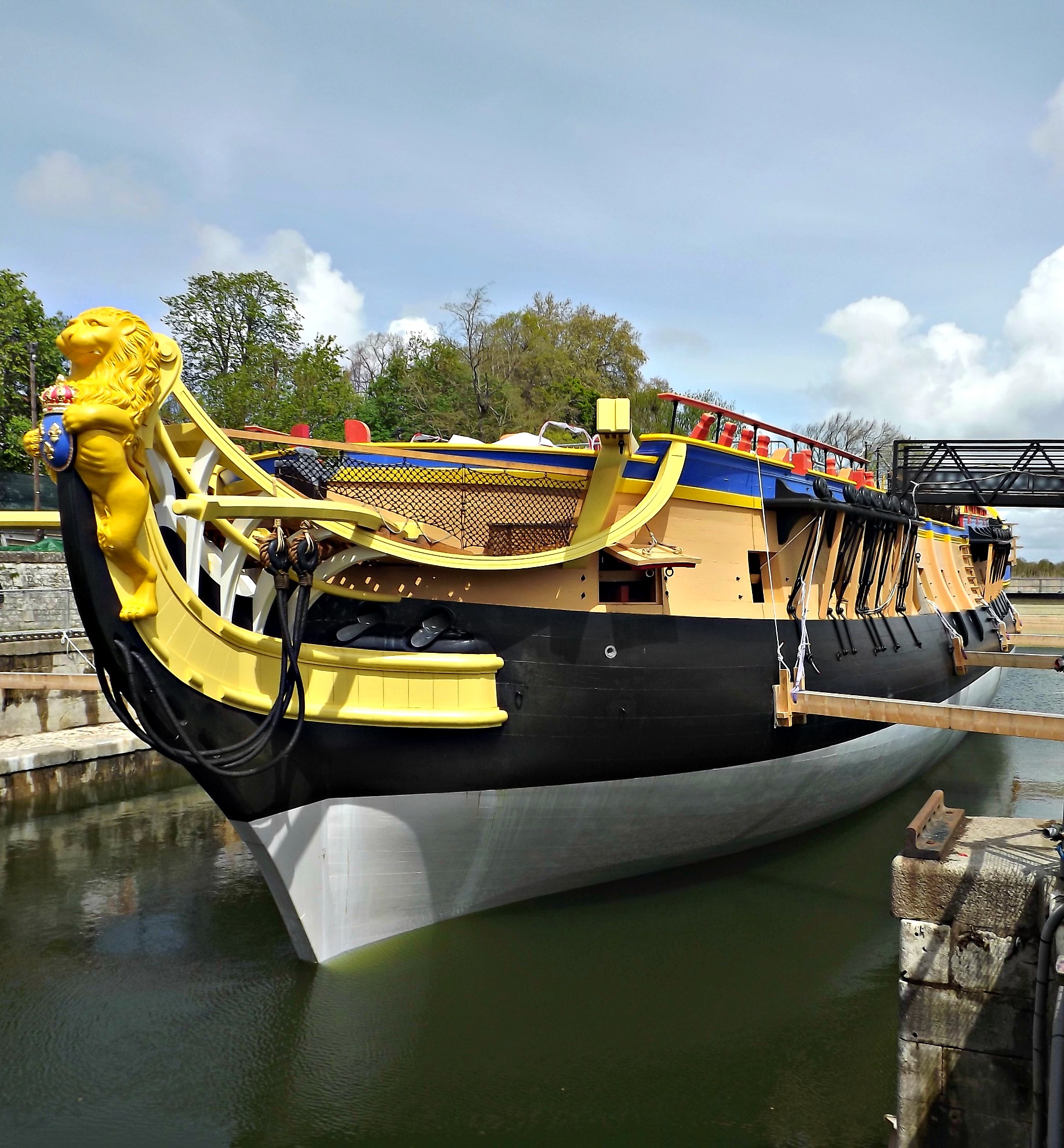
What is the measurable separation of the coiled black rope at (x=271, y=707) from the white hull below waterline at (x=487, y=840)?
74 centimetres

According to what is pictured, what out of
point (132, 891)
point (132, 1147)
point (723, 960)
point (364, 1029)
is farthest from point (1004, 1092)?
point (132, 891)

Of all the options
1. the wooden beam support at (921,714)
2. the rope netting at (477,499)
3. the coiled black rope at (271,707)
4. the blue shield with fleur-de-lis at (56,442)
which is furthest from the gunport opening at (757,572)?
the blue shield with fleur-de-lis at (56,442)

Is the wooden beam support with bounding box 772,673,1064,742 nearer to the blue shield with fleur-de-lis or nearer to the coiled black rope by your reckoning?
the coiled black rope

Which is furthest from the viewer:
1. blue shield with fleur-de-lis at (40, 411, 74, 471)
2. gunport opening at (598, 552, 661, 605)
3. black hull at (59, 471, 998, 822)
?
gunport opening at (598, 552, 661, 605)

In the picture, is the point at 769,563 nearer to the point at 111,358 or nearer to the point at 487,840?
the point at 487,840

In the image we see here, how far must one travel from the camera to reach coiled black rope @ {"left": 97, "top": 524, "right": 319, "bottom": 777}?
585 centimetres

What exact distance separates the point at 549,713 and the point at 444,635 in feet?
3.73

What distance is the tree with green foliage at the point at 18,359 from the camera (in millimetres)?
27406

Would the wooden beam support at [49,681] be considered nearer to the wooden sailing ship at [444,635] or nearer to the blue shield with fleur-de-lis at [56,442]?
the wooden sailing ship at [444,635]

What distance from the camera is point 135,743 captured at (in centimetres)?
1337

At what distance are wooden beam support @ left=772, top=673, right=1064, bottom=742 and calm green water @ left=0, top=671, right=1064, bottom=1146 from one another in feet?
6.36

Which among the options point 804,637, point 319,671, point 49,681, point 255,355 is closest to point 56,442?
point 319,671

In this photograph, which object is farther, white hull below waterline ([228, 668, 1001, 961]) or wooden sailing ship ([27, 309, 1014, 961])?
white hull below waterline ([228, 668, 1001, 961])

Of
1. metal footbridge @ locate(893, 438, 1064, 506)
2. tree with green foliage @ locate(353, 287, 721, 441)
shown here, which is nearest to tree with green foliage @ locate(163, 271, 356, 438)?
tree with green foliage @ locate(353, 287, 721, 441)
